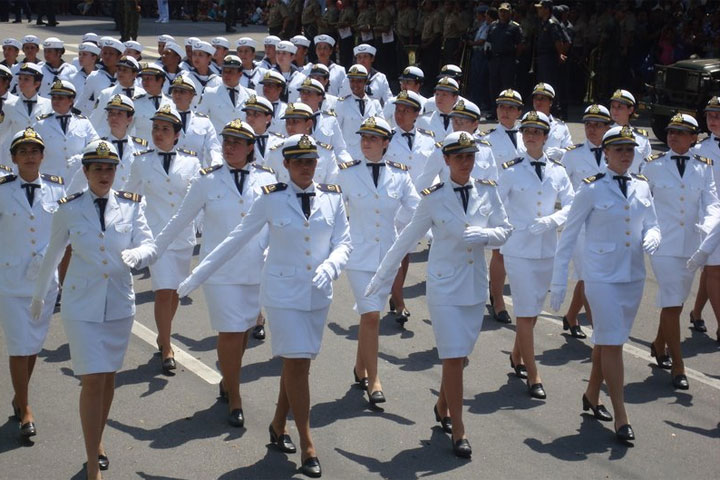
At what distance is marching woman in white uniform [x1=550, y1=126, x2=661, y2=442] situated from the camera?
28.9 ft

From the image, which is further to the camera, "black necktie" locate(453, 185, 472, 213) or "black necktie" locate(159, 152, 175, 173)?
"black necktie" locate(159, 152, 175, 173)

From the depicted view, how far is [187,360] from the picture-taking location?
10.4m

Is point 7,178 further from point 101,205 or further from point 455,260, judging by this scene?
point 455,260

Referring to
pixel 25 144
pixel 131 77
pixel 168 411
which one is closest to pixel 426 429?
pixel 168 411

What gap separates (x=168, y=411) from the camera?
30.2 feet

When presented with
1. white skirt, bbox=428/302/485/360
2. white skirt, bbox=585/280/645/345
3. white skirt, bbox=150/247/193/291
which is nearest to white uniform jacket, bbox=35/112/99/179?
white skirt, bbox=150/247/193/291

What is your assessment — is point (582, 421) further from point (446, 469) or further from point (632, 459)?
point (446, 469)

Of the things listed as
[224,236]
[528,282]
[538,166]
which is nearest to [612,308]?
[528,282]

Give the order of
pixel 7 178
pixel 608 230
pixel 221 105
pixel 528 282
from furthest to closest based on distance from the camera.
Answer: pixel 221 105
pixel 528 282
pixel 608 230
pixel 7 178

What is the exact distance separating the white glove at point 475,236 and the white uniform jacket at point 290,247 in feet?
2.75

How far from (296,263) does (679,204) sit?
4152mm

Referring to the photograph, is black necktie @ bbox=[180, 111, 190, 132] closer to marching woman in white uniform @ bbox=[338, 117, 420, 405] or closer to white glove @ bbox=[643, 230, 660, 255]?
marching woman in white uniform @ bbox=[338, 117, 420, 405]

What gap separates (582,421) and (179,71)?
31.4ft

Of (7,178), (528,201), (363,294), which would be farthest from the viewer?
(528,201)
